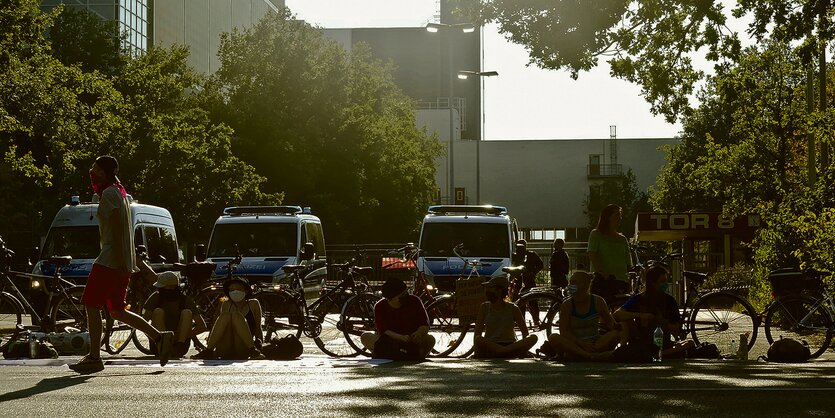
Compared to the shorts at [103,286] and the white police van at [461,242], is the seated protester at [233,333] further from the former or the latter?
the white police van at [461,242]

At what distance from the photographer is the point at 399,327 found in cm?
1467

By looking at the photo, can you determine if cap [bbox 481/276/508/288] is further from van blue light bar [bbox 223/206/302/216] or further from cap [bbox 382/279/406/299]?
van blue light bar [bbox 223/206/302/216]

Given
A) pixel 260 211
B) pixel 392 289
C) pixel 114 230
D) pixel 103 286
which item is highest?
pixel 260 211

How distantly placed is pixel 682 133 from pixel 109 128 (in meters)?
46.0

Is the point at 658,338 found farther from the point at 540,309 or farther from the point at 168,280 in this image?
the point at 168,280

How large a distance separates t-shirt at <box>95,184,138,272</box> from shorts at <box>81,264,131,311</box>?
77mm

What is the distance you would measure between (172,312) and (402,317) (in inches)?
103

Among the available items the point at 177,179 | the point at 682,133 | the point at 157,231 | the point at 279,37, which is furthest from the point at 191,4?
the point at 157,231

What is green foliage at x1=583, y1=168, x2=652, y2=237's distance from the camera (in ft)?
298

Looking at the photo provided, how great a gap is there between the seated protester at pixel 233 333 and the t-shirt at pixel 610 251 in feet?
13.1

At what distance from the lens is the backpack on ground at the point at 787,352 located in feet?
46.5

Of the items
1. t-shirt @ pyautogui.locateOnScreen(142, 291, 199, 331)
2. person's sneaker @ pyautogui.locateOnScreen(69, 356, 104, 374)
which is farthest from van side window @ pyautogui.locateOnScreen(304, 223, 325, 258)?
person's sneaker @ pyautogui.locateOnScreen(69, 356, 104, 374)

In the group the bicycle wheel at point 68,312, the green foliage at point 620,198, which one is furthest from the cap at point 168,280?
the green foliage at point 620,198

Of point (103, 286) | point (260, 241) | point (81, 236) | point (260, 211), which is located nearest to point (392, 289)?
point (103, 286)
